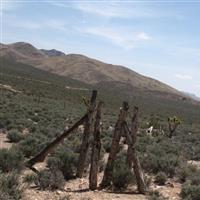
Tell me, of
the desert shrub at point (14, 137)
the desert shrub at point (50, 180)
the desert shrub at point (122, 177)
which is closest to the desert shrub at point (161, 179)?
the desert shrub at point (122, 177)

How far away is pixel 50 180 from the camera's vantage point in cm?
1277

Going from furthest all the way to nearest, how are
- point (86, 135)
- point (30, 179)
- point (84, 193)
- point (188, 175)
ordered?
point (188, 175), point (86, 135), point (30, 179), point (84, 193)

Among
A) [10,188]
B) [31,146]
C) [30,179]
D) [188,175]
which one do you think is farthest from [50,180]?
[31,146]

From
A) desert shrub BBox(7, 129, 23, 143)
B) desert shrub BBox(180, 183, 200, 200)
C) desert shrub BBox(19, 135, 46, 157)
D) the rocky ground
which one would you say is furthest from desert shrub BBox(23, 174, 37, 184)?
desert shrub BBox(7, 129, 23, 143)

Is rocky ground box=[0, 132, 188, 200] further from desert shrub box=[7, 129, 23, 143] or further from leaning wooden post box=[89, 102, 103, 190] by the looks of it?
desert shrub box=[7, 129, 23, 143]

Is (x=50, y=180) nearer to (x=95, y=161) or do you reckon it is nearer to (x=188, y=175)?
(x=95, y=161)

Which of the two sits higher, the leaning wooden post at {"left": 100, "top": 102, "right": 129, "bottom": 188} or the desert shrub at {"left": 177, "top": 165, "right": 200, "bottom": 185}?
the leaning wooden post at {"left": 100, "top": 102, "right": 129, "bottom": 188}

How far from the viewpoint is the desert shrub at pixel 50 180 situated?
12.7 meters

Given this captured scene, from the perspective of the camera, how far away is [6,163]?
47.2 ft

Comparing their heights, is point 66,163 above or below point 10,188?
below

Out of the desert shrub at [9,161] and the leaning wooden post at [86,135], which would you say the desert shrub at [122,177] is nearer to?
the leaning wooden post at [86,135]

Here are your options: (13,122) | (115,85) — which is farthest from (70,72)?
(13,122)

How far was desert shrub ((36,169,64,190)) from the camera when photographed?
41.5 feet

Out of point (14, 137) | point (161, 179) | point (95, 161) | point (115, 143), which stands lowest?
point (161, 179)
